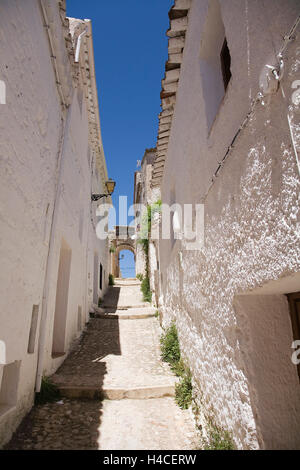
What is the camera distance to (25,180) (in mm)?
3186

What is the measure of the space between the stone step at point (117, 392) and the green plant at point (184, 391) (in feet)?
0.57

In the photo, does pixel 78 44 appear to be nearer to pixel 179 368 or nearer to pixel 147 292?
pixel 179 368

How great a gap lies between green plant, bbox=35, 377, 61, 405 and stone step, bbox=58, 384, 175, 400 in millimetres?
84

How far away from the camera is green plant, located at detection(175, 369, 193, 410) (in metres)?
3.46

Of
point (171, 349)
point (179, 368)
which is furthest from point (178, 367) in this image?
point (171, 349)

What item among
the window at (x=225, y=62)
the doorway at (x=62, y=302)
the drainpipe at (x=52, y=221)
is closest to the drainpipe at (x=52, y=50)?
the drainpipe at (x=52, y=221)

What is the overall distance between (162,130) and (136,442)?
522 cm

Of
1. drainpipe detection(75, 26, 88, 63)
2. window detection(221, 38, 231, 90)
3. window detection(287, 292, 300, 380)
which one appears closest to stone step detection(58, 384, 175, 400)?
window detection(287, 292, 300, 380)

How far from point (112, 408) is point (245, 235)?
2908 millimetres

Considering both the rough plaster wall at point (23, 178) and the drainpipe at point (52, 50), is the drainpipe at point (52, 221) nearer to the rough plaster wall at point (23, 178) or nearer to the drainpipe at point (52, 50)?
the drainpipe at point (52, 50)
